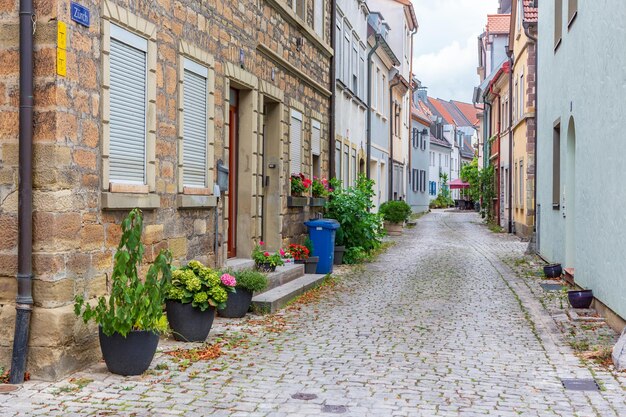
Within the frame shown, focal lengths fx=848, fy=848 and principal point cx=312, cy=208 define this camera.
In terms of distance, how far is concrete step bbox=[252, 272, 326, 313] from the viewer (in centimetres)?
1003

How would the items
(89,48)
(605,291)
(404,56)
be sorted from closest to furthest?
(89,48) < (605,291) < (404,56)

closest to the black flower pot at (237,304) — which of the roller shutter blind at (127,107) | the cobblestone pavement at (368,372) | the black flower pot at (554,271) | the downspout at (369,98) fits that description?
the cobblestone pavement at (368,372)

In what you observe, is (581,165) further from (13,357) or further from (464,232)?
(464,232)

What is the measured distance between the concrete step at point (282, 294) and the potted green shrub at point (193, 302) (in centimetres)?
204

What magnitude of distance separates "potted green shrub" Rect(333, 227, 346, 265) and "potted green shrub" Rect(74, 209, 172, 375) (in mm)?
10376

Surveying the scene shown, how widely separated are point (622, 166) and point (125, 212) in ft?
16.1

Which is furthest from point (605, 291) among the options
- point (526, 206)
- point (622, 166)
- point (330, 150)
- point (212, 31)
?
point (526, 206)

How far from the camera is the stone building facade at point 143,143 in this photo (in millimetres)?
6367

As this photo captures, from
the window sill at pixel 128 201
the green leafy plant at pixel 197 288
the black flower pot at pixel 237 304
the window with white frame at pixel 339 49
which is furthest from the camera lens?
the window with white frame at pixel 339 49

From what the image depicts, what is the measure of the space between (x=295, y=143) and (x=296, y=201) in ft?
3.50

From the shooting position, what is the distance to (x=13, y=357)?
6.20 m

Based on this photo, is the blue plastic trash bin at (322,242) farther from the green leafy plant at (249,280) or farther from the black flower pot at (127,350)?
the black flower pot at (127,350)

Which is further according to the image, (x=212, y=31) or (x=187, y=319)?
(x=212, y=31)

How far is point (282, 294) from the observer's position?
35.6 ft
